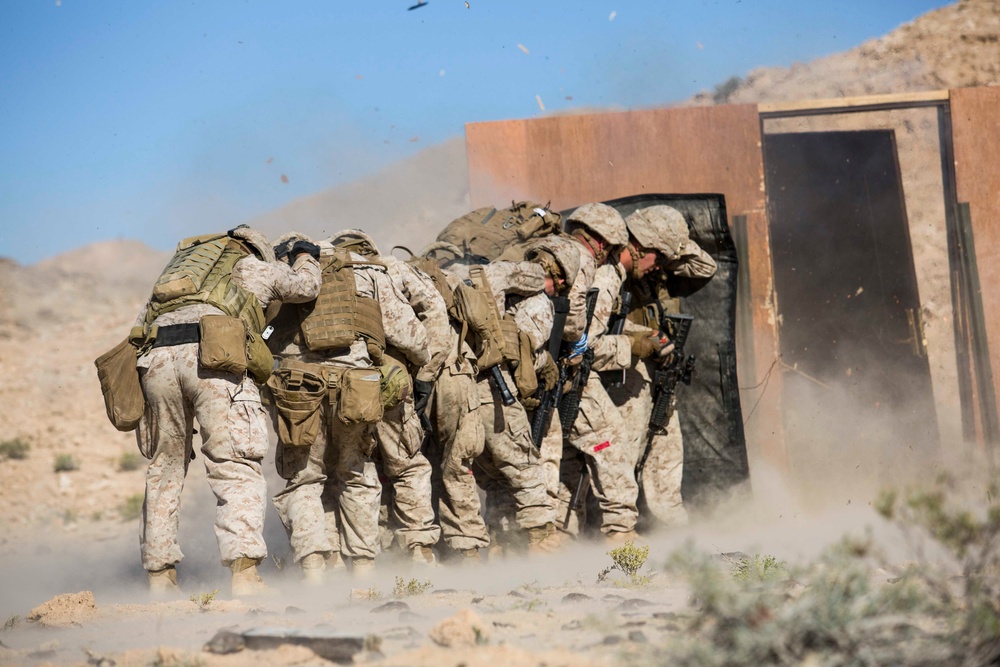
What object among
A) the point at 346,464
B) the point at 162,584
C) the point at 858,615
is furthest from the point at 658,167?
the point at 858,615

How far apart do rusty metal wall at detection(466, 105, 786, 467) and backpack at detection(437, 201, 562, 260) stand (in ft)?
2.88

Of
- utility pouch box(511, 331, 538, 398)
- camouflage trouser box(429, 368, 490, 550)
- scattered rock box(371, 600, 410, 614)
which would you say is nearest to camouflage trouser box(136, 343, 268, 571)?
scattered rock box(371, 600, 410, 614)

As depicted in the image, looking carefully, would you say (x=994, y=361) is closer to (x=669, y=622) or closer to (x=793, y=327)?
(x=793, y=327)

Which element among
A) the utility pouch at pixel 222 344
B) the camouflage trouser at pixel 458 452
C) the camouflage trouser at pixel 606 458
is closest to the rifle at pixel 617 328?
the camouflage trouser at pixel 606 458

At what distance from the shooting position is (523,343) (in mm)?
7312

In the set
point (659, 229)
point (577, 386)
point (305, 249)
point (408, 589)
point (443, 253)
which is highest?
point (659, 229)

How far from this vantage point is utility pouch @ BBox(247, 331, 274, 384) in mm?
5512

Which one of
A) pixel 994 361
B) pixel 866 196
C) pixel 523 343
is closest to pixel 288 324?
pixel 523 343

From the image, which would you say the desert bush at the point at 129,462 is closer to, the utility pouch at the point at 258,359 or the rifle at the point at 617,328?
the rifle at the point at 617,328

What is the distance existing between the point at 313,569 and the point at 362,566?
470mm

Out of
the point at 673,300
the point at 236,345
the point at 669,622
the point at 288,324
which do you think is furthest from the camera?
the point at 673,300

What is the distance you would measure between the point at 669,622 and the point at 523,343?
3730 mm

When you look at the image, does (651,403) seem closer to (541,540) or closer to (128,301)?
(541,540)

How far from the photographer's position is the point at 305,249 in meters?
6.09
